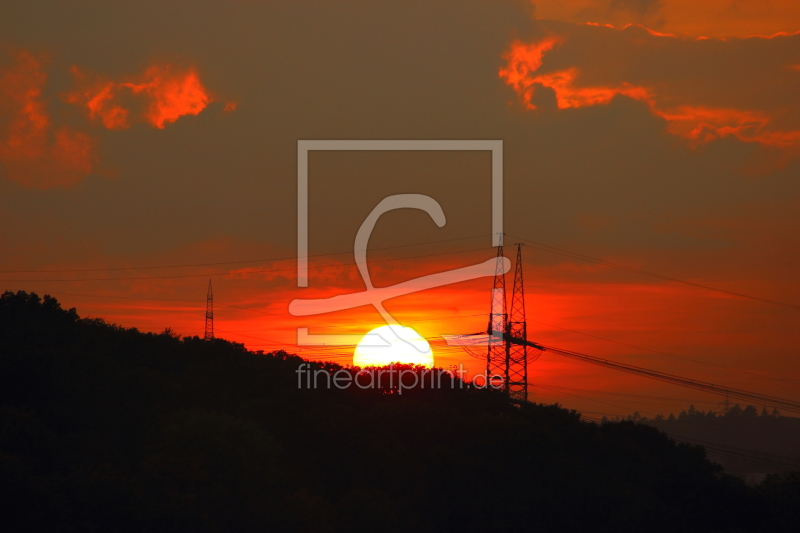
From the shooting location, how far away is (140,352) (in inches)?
2635

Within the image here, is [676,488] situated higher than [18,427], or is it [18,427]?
A: [18,427]

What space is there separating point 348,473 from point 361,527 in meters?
7.56

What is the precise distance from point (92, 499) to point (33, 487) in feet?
7.24

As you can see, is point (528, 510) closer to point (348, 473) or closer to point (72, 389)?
point (348, 473)

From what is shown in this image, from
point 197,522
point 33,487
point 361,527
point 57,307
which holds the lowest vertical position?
point 361,527

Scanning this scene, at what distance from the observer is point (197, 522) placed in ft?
104

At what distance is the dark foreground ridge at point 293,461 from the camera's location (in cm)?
3184

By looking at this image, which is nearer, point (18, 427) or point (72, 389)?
point (18, 427)

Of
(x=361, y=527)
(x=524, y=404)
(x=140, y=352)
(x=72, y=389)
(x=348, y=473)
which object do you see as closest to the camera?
(x=361, y=527)

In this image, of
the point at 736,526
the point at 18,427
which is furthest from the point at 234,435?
the point at 736,526

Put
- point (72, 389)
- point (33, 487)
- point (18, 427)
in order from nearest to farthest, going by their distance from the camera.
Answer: point (33, 487) → point (18, 427) → point (72, 389)

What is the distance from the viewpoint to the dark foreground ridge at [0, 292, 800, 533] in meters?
31.8

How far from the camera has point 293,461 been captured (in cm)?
4562

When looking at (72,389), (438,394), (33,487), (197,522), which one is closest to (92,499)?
(33,487)
